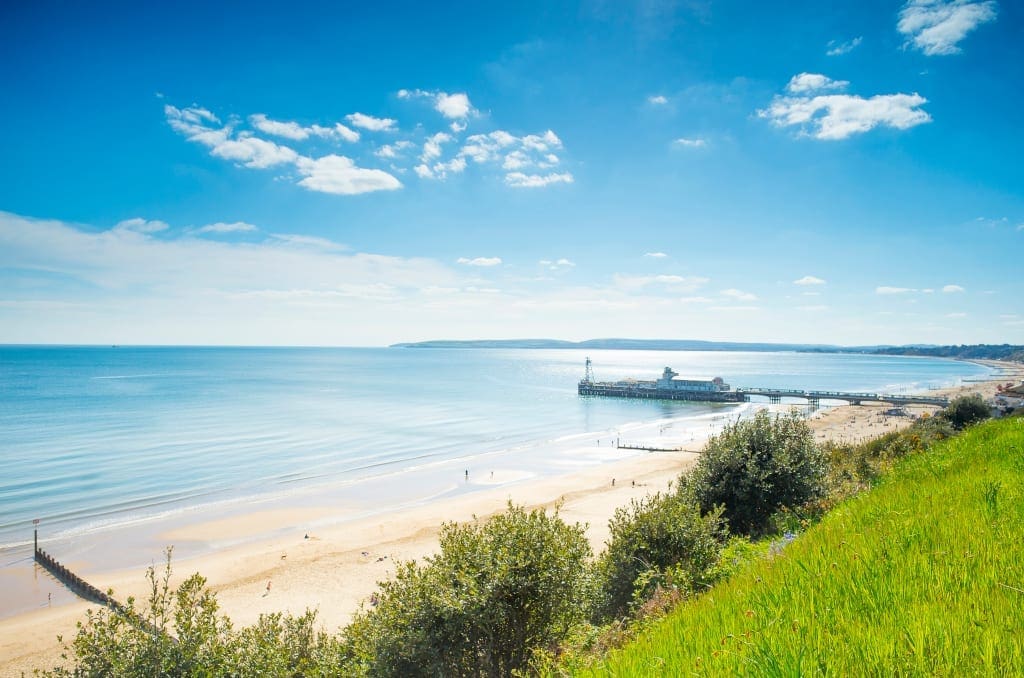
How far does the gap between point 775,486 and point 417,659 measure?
1267cm

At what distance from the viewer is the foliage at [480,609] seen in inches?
445

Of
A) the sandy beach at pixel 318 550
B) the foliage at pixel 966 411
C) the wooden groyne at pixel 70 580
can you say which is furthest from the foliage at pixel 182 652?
the foliage at pixel 966 411

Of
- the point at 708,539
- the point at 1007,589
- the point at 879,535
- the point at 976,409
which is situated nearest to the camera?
the point at 1007,589

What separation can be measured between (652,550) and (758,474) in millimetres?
6272

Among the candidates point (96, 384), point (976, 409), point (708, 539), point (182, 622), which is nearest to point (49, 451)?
point (182, 622)

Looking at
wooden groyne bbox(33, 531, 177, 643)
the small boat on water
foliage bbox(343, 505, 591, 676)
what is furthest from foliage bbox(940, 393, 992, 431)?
the small boat on water

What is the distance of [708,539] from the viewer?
13953mm

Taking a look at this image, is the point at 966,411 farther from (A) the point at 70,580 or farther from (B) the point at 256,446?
(B) the point at 256,446

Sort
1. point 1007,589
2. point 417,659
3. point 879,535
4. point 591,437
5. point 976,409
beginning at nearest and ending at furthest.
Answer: point 1007,589, point 879,535, point 417,659, point 976,409, point 591,437

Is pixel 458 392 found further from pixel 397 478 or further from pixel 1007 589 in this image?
pixel 1007 589

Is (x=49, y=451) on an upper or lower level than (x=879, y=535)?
lower

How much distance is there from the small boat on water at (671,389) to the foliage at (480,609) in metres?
122

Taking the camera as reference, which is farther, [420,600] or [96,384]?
[96,384]

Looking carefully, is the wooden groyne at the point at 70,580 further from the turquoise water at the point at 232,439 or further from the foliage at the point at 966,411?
the foliage at the point at 966,411
